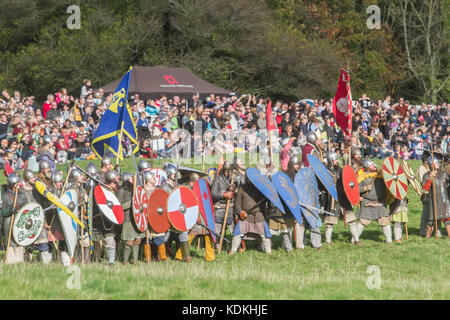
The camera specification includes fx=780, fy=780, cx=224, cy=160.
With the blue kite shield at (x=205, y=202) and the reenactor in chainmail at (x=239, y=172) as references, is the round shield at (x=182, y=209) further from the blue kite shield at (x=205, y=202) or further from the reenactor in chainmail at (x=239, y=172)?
the reenactor in chainmail at (x=239, y=172)

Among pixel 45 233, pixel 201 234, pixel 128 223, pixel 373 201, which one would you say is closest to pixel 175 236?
pixel 201 234

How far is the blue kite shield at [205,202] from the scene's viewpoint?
12.0 meters

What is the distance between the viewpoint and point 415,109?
26.8 meters

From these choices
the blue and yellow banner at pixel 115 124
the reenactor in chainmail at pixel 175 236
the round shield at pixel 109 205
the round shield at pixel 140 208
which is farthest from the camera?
the blue and yellow banner at pixel 115 124

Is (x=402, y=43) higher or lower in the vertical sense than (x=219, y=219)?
higher

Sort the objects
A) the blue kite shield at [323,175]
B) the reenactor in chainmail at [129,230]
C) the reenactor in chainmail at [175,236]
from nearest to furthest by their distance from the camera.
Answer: the reenactor in chainmail at [129,230]
the reenactor in chainmail at [175,236]
the blue kite shield at [323,175]

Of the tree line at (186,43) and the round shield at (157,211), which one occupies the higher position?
the tree line at (186,43)

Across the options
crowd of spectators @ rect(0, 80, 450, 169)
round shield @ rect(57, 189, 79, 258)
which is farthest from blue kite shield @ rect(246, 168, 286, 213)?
crowd of spectators @ rect(0, 80, 450, 169)

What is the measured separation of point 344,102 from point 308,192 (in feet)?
10.2

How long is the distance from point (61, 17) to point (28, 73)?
122 inches

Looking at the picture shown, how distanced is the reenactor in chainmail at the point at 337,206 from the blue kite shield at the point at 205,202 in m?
2.05

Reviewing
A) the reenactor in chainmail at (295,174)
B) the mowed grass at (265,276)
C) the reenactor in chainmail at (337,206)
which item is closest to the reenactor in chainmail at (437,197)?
the mowed grass at (265,276)
